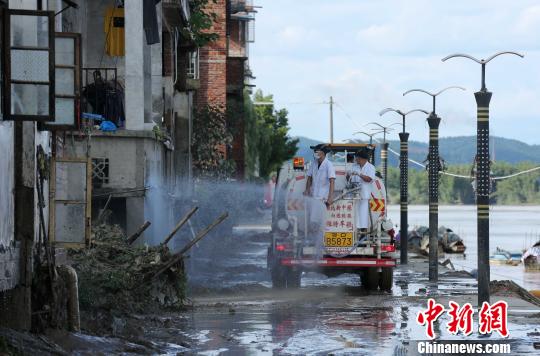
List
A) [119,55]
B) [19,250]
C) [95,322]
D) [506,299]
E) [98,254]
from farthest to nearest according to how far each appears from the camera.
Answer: [119,55] → [506,299] → [98,254] → [95,322] → [19,250]

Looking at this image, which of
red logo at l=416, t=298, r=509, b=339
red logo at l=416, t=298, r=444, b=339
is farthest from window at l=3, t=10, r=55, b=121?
red logo at l=416, t=298, r=509, b=339

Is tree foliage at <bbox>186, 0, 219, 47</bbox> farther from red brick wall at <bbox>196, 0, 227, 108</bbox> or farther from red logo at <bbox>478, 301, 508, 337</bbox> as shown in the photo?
red logo at <bbox>478, 301, 508, 337</bbox>

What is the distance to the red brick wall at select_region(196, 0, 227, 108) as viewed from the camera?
58219 millimetres

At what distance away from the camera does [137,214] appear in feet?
81.9

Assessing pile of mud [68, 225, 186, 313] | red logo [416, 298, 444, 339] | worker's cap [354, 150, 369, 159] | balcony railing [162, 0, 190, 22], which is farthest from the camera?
balcony railing [162, 0, 190, 22]

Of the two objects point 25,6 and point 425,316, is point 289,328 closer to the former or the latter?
point 425,316

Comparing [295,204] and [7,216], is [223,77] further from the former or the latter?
[7,216]

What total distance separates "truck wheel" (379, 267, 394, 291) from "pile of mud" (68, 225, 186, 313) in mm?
6273

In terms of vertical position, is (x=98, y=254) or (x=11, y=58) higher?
(x=11, y=58)

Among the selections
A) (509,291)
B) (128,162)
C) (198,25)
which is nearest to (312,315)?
(128,162)

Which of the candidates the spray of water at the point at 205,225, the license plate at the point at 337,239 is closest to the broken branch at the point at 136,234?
the spray of water at the point at 205,225

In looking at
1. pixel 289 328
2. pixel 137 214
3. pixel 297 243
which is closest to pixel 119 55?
pixel 137 214

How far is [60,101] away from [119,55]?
12.5 metres

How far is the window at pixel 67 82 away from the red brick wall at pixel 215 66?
41138mm
